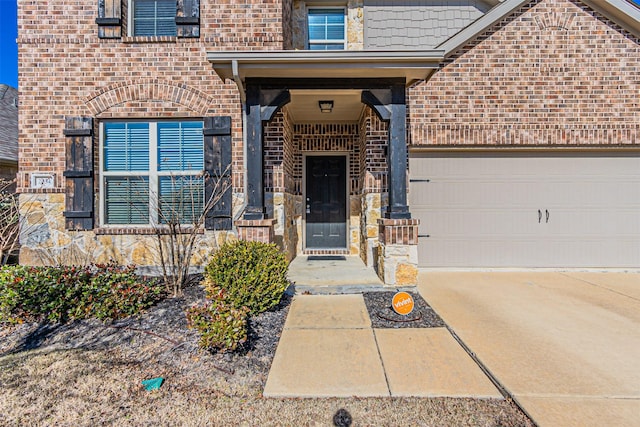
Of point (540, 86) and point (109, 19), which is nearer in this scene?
point (109, 19)

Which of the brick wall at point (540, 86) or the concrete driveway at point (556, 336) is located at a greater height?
the brick wall at point (540, 86)

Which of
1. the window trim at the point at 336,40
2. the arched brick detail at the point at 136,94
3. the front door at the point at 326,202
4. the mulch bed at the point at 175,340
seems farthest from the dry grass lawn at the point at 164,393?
the window trim at the point at 336,40

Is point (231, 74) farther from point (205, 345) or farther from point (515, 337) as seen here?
point (515, 337)

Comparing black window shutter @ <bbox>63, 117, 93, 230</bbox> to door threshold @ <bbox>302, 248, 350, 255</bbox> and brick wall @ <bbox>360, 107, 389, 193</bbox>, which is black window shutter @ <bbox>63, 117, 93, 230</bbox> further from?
brick wall @ <bbox>360, 107, 389, 193</bbox>

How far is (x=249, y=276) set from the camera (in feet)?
11.5

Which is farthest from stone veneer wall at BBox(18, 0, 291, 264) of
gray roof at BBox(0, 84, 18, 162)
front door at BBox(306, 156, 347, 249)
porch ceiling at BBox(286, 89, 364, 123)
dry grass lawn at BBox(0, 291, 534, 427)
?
gray roof at BBox(0, 84, 18, 162)

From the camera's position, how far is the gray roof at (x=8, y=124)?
7.70m

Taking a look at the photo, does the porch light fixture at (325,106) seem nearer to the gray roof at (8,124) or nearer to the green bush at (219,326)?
the green bush at (219,326)

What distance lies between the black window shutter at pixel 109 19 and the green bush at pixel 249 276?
13.0 feet

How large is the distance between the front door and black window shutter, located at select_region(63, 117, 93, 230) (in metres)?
3.66

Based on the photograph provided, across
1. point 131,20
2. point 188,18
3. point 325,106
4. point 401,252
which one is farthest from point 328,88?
point 131,20

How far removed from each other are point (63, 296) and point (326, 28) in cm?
619

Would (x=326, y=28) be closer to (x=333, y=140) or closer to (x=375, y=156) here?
(x=333, y=140)

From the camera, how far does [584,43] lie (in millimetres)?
5590
